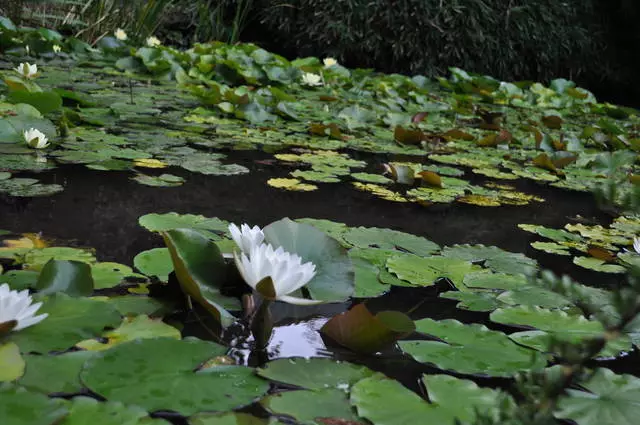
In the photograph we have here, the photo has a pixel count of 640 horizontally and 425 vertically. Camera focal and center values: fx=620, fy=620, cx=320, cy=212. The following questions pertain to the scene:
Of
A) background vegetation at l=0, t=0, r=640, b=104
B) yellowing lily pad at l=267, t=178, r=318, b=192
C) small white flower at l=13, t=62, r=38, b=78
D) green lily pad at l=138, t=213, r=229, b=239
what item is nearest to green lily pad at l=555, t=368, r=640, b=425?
green lily pad at l=138, t=213, r=229, b=239

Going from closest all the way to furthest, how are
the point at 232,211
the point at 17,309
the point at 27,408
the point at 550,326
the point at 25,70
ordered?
the point at 27,408 → the point at 17,309 → the point at 550,326 → the point at 232,211 → the point at 25,70

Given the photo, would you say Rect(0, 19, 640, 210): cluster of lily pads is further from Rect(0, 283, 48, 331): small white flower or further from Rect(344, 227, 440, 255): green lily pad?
Rect(0, 283, 48, 331): small white flower

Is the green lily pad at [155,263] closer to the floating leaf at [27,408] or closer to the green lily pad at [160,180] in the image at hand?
the floating leaf at [27,408]

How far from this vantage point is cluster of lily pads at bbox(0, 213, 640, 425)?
578 mm

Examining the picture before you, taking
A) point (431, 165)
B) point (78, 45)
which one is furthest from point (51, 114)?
point (78, 45)

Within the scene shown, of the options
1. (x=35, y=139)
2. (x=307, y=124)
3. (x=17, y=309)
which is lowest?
(x=307, y=124)

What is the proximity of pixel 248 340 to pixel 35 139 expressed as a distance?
3.40 ft

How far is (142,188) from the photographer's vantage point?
1319mm

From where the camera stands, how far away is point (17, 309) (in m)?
0.62

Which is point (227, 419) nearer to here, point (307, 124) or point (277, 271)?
point (277, 271)

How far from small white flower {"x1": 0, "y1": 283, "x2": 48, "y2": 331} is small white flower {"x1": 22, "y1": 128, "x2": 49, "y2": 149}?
3.21ft

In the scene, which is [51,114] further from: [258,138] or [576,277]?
[576,277]

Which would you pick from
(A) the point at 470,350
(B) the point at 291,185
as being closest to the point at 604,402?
(A) the point at 470,350

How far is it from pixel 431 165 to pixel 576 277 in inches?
37.0
